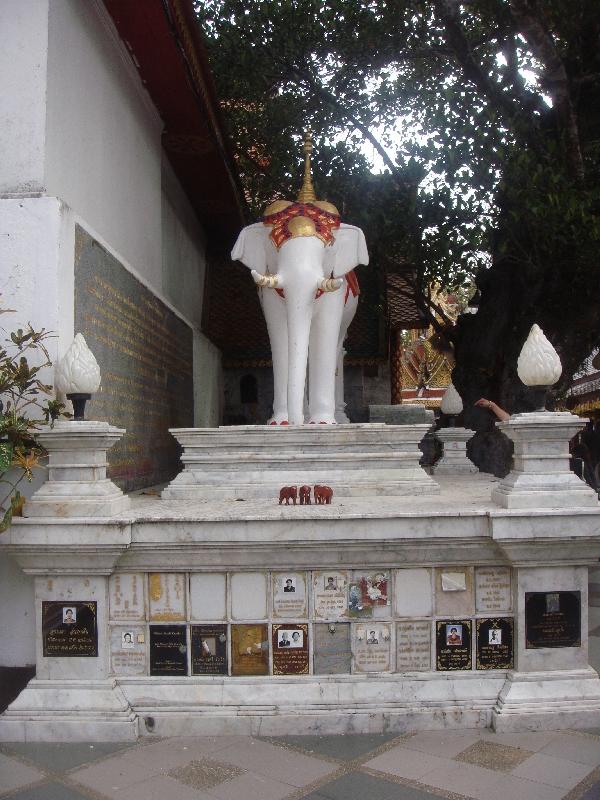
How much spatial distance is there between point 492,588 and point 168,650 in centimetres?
170

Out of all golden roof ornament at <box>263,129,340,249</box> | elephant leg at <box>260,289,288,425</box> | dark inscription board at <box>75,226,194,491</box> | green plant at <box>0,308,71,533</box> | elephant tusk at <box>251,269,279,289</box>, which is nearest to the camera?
green plant at <box>0,308,71,533</box>

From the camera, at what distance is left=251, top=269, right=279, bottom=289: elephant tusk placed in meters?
5.54

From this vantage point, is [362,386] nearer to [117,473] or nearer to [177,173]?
[177,173]

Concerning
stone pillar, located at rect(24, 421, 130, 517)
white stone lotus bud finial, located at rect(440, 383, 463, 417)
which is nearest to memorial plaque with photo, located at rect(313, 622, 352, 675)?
stone pillar, located at rect(24, 421, 130, 517)

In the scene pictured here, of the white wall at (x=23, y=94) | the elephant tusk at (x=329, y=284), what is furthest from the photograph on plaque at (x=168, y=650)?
the elephant tusk at (x=329, y=284)

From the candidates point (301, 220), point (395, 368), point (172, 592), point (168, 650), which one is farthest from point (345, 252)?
point (395, 368)

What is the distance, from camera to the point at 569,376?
364 inches

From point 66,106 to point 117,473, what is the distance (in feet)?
7.71

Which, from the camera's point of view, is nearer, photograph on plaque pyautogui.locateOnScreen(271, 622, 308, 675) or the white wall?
photograph on plaque pyautogui.locateOnScreen(271, 622, 308, 675)

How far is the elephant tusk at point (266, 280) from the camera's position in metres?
5.54

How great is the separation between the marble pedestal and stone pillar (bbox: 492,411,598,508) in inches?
132

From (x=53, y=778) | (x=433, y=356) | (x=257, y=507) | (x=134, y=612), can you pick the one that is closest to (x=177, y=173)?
(x=257, y=507)

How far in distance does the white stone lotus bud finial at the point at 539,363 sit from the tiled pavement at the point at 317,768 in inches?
70.0

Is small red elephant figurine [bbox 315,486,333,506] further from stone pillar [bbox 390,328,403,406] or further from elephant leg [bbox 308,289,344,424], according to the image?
stone pillar [bbox 390,328,403,406]
